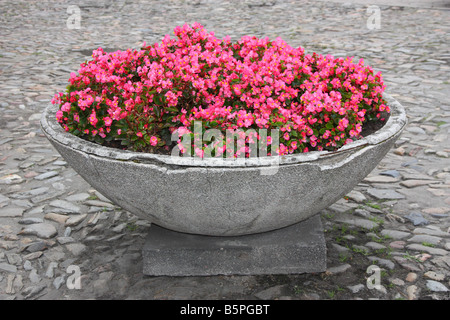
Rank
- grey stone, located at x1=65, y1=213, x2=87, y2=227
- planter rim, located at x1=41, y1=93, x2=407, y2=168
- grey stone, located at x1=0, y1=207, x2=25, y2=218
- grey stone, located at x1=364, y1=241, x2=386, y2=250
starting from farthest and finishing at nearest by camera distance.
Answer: grey stone, located at x1=0, y1=207, x2=25, y2=218, grey stone, located at x1=65, y1=213, x2=87, y2=227, grey stone, located at x1=364, y1=241, x2=386, y2=250, planter rim, located at x1=41, y1=93, x2=407, y2=168

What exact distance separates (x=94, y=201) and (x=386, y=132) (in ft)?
7.94

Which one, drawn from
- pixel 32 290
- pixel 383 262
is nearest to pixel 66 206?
pixel 32 290

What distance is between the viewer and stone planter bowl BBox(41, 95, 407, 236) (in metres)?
2.74

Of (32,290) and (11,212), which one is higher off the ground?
(11,212)

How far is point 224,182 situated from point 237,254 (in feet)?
2.48

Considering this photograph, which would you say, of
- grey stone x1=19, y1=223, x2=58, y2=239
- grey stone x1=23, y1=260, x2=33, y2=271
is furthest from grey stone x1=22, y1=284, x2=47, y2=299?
grey stone x1=19, y1=223, x2=58, y2=239

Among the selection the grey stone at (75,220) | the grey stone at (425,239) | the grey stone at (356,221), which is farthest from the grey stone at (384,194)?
the grey stone at (75,220)

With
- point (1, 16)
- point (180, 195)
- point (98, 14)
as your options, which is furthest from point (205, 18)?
point (180, 195)

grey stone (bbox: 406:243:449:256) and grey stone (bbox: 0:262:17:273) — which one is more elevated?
grey stone (bbox: 406:243:449:256)

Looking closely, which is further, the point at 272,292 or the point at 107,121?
the point at 272,292

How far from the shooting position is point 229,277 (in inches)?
134

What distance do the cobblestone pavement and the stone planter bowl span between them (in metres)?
0.52

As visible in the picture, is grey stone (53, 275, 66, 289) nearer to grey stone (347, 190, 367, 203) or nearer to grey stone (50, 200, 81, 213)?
grey stone (50, 200, 81, 213)

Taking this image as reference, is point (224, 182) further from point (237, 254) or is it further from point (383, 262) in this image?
point (383, 262)
